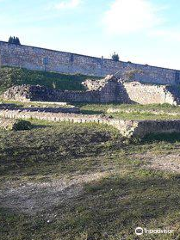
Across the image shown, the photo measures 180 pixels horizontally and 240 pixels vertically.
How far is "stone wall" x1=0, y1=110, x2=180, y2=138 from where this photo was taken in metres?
14.1

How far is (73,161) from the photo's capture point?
36.9 feet

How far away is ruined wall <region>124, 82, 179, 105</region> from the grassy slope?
48.4ft

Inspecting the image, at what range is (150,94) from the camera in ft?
100

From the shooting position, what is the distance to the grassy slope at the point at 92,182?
7.03 metres

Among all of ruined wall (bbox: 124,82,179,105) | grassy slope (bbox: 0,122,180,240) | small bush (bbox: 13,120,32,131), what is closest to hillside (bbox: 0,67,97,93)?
ruined wall (bbox: 124,82,179,105)

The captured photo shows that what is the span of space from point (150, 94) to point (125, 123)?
54.2 ft

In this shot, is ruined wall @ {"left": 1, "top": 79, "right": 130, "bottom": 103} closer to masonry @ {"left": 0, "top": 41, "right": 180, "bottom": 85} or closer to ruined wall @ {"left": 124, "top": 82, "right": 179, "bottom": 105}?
ruined wall @ {"left": 124, "top": 82, "right": 179, "bottom": 105}

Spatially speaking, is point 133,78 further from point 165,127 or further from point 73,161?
point 73,161

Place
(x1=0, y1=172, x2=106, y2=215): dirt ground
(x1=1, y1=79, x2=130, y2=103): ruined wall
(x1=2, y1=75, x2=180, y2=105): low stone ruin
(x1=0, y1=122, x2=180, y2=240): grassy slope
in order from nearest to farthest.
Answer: (x1=0, y1=122, x2=180, y2=240): grassy slope, (x1=0, y1=172, x2=106, y2=215): dirt ground, (x1=1, y1=79, x2=130, y2=103): ruined wall, (x1=2, y1=75, x2=180, y2=105): low stone ruin

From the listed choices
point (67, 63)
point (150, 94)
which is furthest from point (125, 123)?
point (67, 63)

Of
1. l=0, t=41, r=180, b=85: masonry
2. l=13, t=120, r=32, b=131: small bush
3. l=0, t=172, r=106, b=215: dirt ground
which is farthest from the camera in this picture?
l=0, t=41, r=180, b=85: masonry

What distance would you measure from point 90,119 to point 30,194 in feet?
25.8

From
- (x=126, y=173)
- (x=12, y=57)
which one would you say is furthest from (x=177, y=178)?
(x=12, y=57)

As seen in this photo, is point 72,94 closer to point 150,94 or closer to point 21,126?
point 150,94
